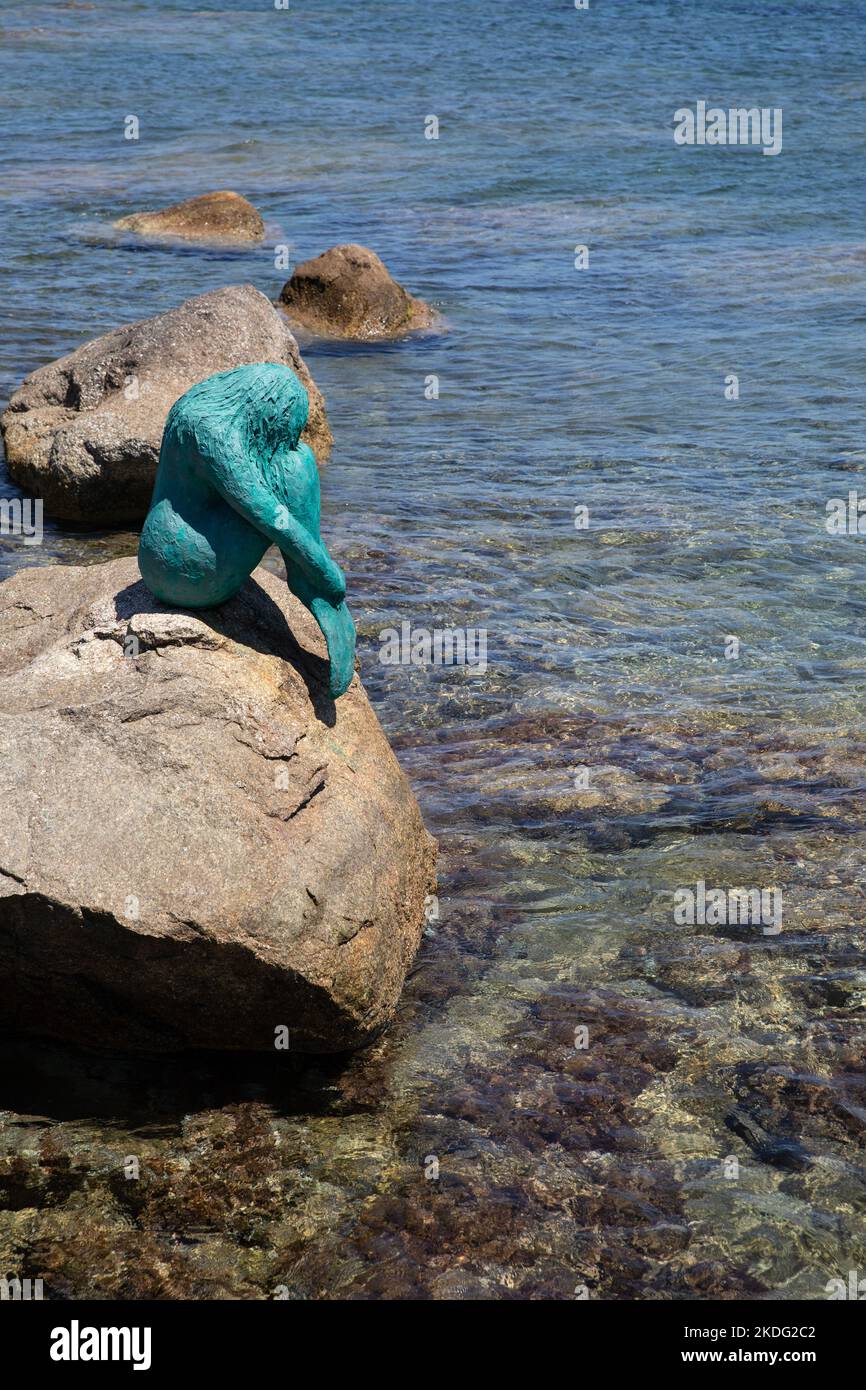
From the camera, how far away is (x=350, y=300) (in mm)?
13797

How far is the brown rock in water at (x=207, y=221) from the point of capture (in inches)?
677

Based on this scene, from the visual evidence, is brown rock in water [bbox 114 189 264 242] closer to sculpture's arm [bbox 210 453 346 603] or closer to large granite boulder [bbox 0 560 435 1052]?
large granite boulder [bbox 0 560 435 1052]

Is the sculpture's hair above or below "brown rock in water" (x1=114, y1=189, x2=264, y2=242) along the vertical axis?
below

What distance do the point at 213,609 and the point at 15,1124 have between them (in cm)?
179

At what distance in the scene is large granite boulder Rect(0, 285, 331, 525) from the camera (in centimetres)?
884

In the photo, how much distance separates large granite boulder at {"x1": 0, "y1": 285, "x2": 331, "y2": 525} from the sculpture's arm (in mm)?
4301

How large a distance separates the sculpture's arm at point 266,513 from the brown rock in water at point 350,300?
9604 mm

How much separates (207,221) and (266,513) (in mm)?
13999

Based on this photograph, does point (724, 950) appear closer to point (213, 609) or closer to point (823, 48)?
point (213, 609)

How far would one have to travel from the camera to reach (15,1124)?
4.25m

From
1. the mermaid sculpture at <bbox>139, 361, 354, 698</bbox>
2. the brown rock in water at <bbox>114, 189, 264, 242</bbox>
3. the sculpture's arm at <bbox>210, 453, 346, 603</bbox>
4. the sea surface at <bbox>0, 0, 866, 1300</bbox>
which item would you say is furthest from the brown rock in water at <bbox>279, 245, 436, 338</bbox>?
the sculpture's arm at <bbox>210, 453, 346, 603</bbox>

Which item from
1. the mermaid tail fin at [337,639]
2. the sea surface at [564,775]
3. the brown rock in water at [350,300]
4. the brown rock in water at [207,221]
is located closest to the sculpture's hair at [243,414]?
the mermaid tail fin at [337,639]

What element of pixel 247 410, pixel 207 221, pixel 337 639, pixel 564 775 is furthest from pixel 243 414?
pixel 207 221

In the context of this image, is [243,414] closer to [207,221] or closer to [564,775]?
[564,775]
